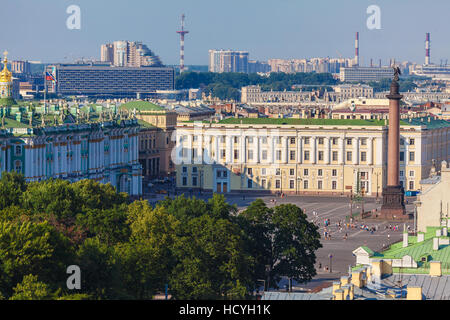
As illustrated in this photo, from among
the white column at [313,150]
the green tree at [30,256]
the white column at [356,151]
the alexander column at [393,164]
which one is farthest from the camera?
the white column at [313,150]

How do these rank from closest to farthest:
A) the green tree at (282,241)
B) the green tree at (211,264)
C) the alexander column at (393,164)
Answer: the green tree at (211,264) → the green tree at (282,241) → the alexander column at (393,164)

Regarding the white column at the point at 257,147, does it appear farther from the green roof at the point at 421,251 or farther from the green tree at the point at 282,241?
the green roof at the point at 421,251

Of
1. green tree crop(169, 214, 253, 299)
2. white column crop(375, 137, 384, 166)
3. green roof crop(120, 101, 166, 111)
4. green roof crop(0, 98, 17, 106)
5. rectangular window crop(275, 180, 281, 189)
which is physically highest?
green roof crop(0, 98, 17, 106)

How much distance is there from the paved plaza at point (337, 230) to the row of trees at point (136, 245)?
14.4 ft

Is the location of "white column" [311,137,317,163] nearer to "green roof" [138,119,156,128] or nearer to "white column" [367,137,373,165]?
"white column" [367,137,373,165]

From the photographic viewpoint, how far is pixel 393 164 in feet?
340

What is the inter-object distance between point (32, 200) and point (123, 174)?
51132 millimetres

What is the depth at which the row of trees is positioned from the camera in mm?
45844

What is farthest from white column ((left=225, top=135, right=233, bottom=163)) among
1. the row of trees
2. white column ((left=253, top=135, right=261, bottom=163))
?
the row of trees

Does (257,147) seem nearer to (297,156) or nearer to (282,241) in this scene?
(297,156)

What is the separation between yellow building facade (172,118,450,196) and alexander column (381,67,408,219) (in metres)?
21.1

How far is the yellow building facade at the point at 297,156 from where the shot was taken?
127 metres

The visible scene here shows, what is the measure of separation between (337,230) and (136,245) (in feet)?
138

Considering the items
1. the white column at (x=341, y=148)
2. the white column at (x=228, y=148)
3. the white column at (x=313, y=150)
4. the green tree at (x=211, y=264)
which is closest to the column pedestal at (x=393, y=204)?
the white column at (x=341, y=148)
